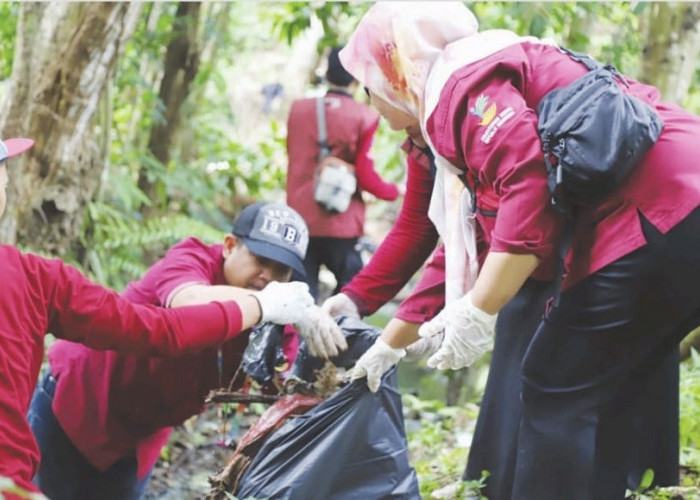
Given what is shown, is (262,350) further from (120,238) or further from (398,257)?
(120,238)

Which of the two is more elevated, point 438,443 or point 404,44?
point 404,44

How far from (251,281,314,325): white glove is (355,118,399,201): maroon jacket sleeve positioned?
321 cm

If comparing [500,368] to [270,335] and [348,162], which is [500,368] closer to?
[270,335]

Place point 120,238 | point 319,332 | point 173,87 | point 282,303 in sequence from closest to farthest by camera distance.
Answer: point 282,303
point 319,332
point 120,238
point 173,87

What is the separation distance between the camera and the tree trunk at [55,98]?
15.2 feet

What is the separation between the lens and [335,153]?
19.8ft

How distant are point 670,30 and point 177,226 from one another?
3.07 m

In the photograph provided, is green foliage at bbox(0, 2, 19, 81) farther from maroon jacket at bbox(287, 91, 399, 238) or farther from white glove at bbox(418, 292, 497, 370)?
white glove at bbox(418, 292, 497, 370)

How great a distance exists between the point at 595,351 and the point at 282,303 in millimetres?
841

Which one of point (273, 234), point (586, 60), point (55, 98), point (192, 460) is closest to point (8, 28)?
point (55, 98)

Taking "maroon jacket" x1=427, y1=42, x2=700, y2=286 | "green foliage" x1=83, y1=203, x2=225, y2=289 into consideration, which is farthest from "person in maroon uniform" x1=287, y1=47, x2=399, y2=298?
"maroon jacket" x1=427, y1=42, x2=700, y2=286

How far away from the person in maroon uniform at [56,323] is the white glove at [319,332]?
17 centimetres

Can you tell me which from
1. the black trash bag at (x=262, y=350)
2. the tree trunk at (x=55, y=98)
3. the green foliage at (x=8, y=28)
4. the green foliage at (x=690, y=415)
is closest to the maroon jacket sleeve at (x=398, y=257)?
the black trash bag at (x=262, y=350)

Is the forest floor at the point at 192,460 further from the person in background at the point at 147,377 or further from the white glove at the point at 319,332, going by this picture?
the white glove at the point at 319,332
